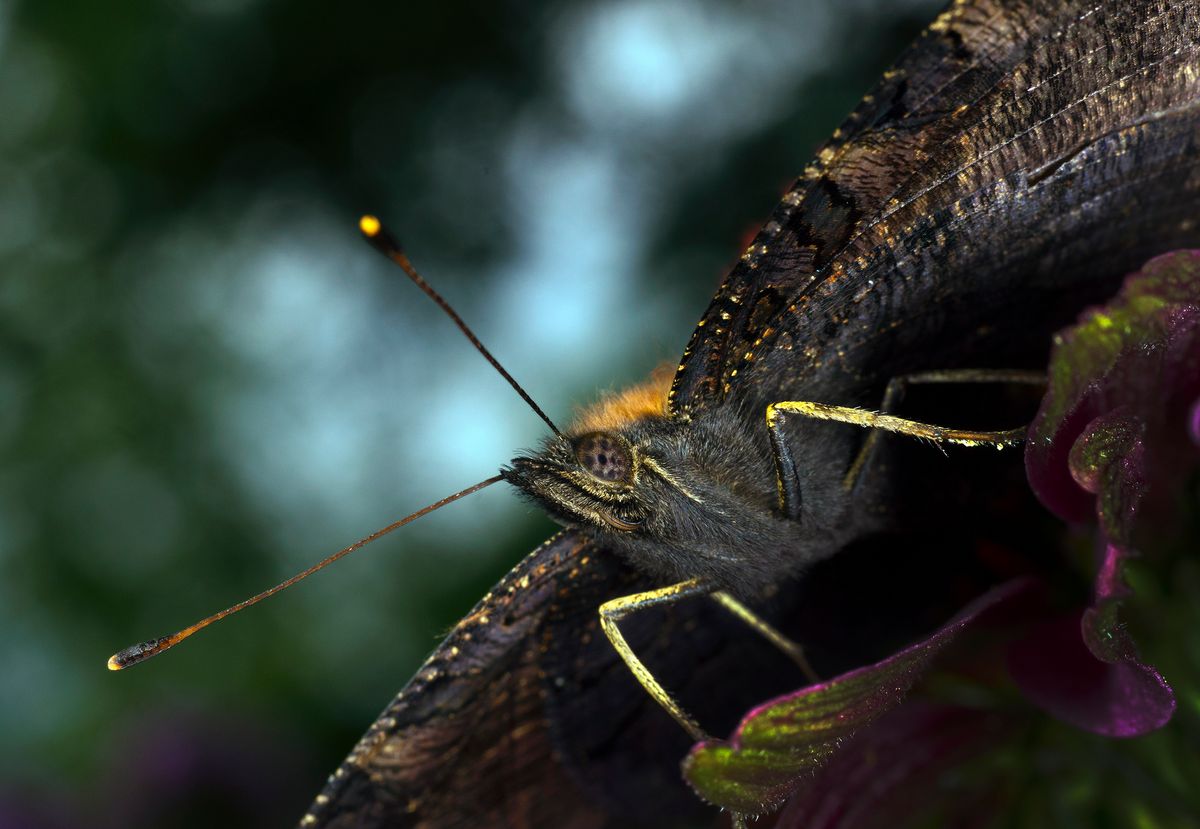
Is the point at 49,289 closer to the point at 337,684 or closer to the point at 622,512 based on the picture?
the point at 337,684

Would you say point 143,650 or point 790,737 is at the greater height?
point 143,650

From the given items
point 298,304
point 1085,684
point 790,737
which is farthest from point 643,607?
point 298,304

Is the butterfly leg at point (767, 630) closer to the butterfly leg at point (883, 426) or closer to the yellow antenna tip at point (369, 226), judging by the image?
the butterfly leg at point (883, 426)

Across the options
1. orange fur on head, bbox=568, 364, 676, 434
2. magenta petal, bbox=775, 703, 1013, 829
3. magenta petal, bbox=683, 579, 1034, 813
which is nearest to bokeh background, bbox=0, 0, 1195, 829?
orange fur on head, bbox=568, 364, 676, 434

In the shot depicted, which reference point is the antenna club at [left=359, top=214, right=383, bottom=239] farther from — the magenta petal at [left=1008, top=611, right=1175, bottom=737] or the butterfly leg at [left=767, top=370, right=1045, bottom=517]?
the magenta petal at [left=1008, top=611, right=1175, bottom=737]

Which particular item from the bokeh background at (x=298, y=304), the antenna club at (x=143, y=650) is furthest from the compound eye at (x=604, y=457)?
the bokeh background at (x=298, y=304)

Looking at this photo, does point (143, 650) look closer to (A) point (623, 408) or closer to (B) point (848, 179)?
(A) point (623, 408)
